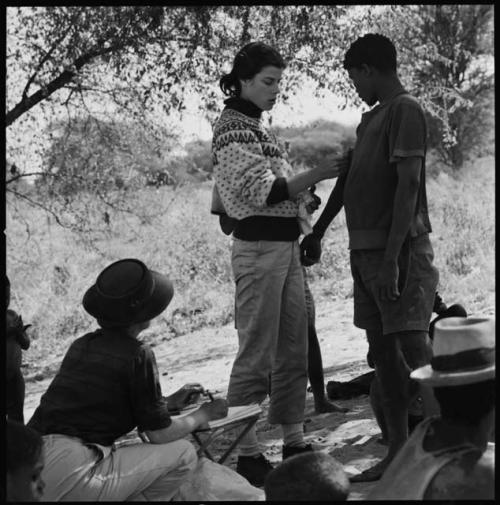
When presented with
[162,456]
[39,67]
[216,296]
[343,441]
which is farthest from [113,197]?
[162,456]

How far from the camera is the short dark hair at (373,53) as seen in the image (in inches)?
164

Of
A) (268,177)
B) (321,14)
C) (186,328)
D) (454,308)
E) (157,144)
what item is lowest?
(186,328)

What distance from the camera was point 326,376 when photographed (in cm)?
757

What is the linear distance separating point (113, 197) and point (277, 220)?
9.76m

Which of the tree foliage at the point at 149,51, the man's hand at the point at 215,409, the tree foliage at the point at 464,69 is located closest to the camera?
the man's hand at the point at 215,409

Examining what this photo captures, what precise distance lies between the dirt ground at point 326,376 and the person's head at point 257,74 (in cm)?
175

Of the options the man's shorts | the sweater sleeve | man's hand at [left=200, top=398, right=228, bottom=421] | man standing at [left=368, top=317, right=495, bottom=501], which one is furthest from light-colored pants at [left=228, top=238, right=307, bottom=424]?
man standing at [left=368, top=317, right=495, bottom=501]

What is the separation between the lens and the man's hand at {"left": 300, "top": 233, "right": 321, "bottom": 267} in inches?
180

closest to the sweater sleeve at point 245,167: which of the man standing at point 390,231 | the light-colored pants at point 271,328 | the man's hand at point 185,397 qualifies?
the light-colored pants at point 271,328

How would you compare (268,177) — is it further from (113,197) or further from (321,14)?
(113,197)

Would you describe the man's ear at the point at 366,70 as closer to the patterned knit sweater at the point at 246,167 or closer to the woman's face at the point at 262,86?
the woman's face at the point at 262,86

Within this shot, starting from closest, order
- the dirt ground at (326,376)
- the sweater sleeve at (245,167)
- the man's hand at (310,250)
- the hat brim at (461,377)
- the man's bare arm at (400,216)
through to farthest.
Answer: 1. the hat brim at (461,377)
2. the man's bare arm at (400,216)
3. the sweater sleeve at (245,167)
4. the man's hand at (310,250)
5. the dirt ground at (326,376)

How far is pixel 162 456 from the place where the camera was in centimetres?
360

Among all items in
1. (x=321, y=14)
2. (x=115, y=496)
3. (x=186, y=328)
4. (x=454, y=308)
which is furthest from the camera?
(x=186, y=328)
